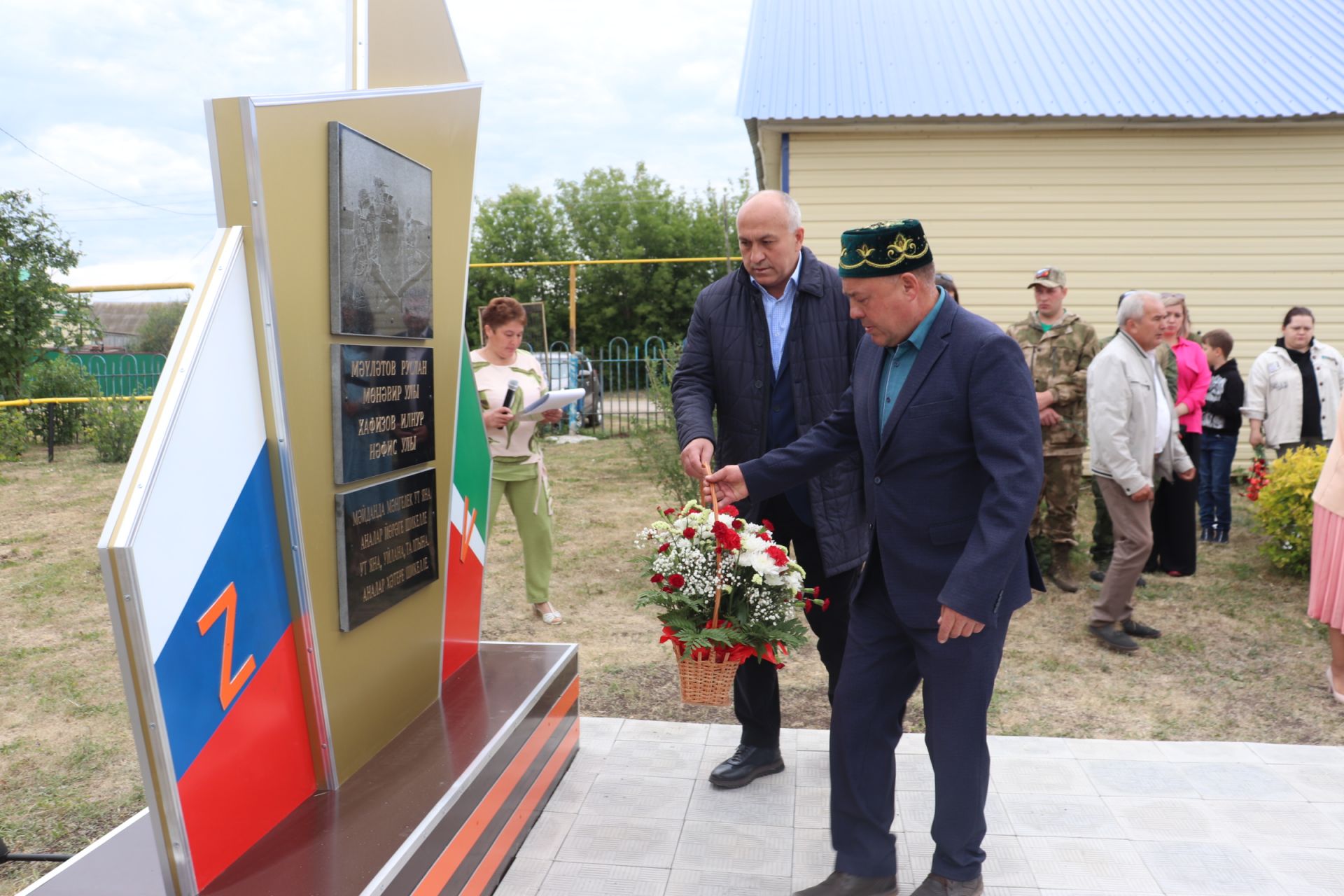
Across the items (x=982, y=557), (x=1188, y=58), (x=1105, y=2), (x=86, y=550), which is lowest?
(x=86, y=550)

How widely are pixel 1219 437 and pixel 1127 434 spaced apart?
329cm

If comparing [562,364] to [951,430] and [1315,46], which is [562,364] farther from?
[951,430]

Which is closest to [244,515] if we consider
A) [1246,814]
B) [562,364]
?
[1246,814]

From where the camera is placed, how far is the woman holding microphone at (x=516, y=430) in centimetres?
581

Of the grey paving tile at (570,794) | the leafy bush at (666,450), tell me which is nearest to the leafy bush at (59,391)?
the leafy bush at (666,450)

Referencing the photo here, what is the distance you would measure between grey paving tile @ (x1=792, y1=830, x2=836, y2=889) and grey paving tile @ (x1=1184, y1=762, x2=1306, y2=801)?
4.89ft

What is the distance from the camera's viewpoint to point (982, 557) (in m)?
2.57

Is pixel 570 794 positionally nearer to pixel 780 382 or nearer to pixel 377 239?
pixel 780 382

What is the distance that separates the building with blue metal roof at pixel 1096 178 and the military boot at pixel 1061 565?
12.9ft

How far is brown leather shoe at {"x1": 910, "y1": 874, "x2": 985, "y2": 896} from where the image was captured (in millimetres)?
2859

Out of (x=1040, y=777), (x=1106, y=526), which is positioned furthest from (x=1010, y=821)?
(x=1106, y=526)

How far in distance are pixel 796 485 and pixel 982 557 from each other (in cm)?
105

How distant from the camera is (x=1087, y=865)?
3.21 meters

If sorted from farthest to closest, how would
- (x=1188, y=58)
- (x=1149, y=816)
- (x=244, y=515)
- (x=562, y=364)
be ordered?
1. (x=562, y=364)
2. (x=1188, y=58)
3. (x=1149, y=816)
4. (x=244, y=515)
